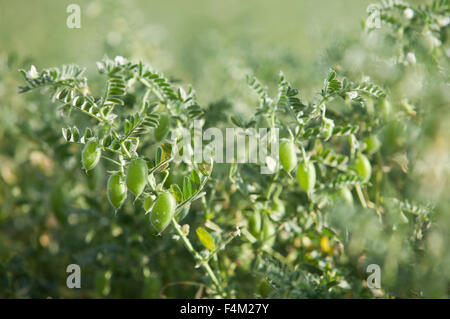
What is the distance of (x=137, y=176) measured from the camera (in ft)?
2.05

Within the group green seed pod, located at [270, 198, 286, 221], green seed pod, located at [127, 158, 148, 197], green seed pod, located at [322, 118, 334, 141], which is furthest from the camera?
green seed pod, located at [270, 198, 286, 221]

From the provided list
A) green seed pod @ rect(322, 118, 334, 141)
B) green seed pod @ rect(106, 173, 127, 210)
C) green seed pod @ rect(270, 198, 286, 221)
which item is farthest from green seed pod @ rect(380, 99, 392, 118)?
green seed pod @ rect(106, 173, 127, 210)

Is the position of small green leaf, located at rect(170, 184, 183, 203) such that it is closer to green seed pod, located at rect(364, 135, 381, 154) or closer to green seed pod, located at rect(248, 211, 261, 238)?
green seed pod, located at rect(248, 211, 261, 238)

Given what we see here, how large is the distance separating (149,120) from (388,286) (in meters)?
0.57

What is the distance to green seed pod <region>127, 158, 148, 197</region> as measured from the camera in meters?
0.62

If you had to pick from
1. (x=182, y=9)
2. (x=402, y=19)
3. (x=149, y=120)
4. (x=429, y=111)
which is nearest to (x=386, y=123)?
(x=429, y=111)

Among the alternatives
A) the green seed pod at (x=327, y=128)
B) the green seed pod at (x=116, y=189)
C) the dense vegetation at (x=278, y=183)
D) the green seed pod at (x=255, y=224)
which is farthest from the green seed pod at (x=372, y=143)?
the green seed pod at (x=116, y=189)

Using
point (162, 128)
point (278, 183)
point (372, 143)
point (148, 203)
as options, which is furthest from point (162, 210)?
point (372, 143)

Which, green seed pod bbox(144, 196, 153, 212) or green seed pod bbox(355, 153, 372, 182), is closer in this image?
green seed pod bbox(144, 196, 153, 212)

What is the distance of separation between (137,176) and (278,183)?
1.10 feet

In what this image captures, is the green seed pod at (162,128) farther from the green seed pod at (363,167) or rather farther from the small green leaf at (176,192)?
the green seed pod at (363,167)

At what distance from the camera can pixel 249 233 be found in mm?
842

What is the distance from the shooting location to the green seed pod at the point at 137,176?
625mm
